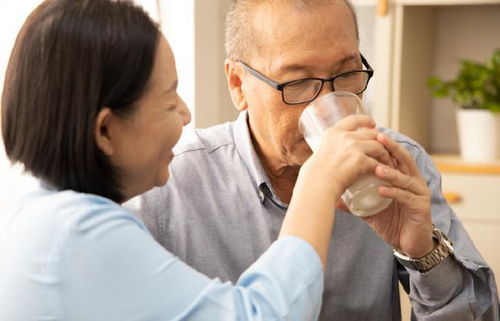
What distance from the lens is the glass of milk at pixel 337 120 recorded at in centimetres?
110

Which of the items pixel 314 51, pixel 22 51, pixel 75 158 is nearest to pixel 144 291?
pixel 75 158

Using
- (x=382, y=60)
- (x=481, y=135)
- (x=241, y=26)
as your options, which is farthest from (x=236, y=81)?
(x=481, y=135)

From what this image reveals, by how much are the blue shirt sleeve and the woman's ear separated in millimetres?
92

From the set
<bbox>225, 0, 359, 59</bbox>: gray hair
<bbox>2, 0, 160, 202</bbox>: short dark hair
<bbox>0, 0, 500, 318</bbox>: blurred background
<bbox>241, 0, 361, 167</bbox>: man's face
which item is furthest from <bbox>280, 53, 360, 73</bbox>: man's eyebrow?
<bbox>0, 0, 500, 318</bbox>: blurred background

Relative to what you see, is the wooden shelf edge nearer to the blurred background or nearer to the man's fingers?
the blurred background

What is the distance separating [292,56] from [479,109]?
1558 millimetres

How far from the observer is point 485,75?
271 cm

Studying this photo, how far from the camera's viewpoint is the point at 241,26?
4.87 feet

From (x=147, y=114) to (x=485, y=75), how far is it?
201cm

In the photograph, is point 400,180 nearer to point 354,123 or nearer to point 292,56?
point 354,123

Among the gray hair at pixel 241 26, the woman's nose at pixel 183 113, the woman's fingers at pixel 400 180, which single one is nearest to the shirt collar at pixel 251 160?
the gray hair at pixel 241 26

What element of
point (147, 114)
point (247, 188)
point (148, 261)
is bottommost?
point (247, 188)

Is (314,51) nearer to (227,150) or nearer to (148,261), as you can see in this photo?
(227,150)

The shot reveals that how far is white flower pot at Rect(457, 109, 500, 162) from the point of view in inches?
106
